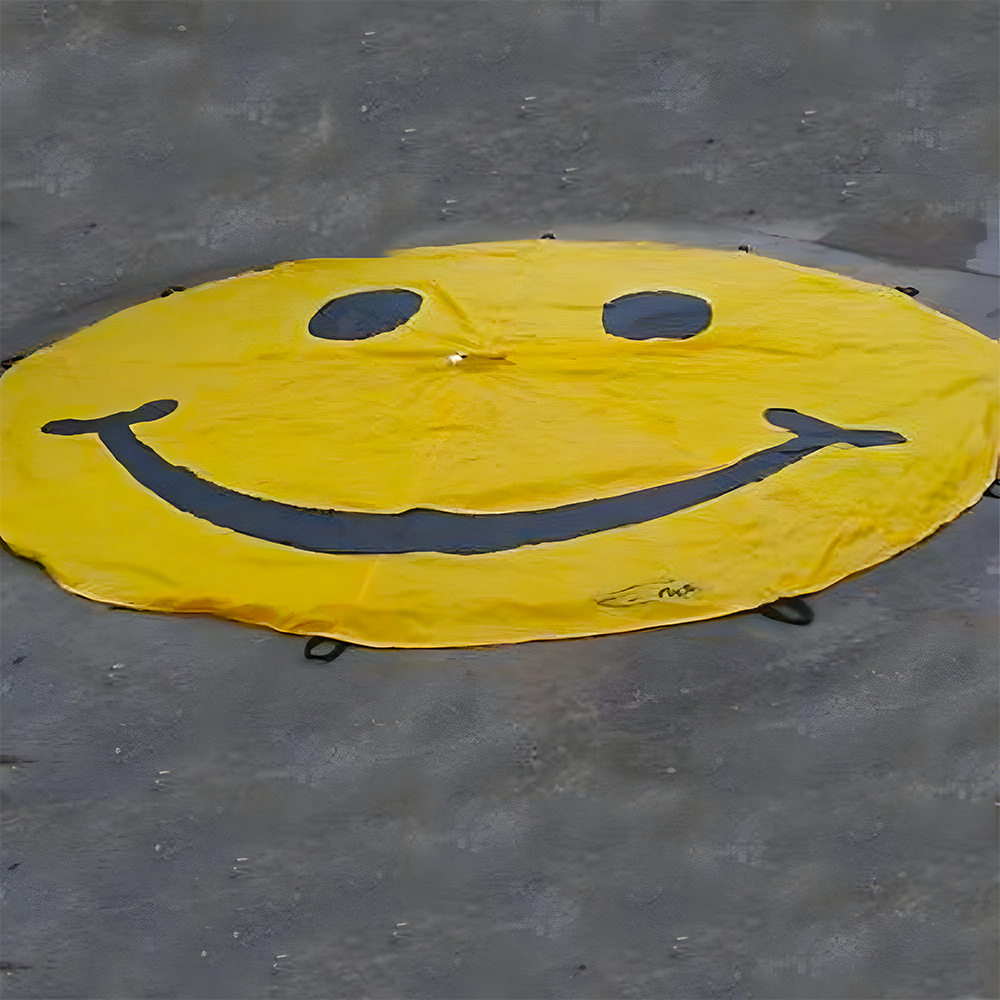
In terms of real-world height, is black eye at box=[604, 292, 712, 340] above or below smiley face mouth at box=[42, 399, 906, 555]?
above

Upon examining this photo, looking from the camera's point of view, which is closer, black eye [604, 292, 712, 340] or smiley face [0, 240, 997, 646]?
smiley face [0, 240, 997, 646]

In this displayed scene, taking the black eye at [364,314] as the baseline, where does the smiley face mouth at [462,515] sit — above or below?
below

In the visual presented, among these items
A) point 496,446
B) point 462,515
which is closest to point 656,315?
point 496,446

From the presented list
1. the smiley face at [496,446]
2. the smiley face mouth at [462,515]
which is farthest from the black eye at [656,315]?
the smiley face mouth at [462,515]

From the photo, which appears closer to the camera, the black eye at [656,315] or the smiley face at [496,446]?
the smiley face at [496,446]

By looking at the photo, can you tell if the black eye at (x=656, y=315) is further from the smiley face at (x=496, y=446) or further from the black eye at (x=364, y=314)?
the black eye at (x=364, y=314)

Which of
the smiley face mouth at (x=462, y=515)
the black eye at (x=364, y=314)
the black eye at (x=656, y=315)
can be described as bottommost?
the smiley face mouth at (x=462, y=515)

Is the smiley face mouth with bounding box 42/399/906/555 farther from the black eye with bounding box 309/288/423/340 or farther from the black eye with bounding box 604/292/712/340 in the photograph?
the black eye with bounding box 309/288/423/340

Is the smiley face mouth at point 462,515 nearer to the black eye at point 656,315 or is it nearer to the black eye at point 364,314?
the black eye at point 656,315

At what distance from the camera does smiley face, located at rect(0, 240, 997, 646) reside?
2385mm

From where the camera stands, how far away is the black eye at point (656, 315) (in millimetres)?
3043

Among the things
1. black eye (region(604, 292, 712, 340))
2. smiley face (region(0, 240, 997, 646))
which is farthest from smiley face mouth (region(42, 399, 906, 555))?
black eye (region(604, 292, 712, 340))

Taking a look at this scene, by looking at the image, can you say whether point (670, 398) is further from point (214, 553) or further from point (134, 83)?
point (134, 83)

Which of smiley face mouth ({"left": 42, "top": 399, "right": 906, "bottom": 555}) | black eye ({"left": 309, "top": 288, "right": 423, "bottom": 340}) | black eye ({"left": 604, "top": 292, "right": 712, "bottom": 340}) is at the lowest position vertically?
smiley face mouth ({"left": 42, "top": 399, "right": 906, "bottom": 555})
